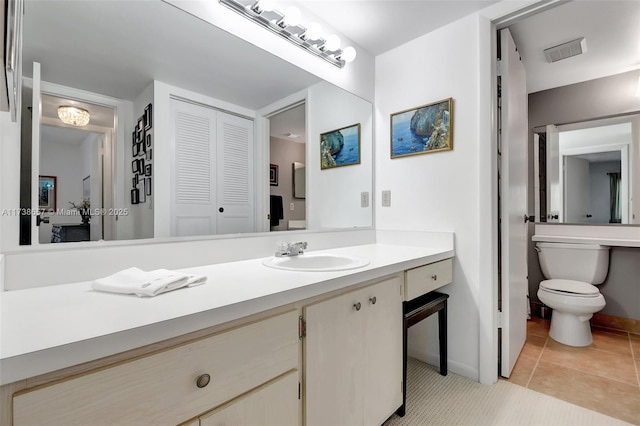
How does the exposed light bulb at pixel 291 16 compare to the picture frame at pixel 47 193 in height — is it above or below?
above

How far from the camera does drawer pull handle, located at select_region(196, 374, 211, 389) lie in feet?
2.28

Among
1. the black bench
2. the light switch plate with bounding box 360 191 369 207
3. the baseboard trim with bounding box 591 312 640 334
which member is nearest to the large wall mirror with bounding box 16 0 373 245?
the light switch plate with bounding box 360 191 369 207

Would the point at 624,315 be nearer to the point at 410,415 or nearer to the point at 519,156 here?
the point at 519,156

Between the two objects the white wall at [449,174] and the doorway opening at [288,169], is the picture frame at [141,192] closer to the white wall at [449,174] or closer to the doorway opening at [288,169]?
the doorway opening at [288,169]

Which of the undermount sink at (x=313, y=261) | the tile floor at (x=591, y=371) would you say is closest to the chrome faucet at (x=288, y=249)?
the undermount sink at (x=313, y=261)

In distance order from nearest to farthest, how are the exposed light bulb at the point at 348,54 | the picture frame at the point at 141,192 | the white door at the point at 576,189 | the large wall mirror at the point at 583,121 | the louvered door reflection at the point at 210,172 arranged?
1. the picture frame at the point at 141,192
2. the louvered door reflection at the point at 210,172
3. the exposed light bulb at the point at 348,54
4. the large wall mirror at the point at 583,121
5. the white door at the point at 576,189

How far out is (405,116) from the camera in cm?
202

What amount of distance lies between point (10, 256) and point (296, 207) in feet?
3.73

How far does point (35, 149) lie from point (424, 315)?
1.72 metres

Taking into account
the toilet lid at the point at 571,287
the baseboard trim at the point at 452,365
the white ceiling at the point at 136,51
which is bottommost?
the baseboard trim at the point at 452,365

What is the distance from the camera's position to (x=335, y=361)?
106 cm

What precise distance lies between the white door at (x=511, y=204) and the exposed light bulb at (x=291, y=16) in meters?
1.24

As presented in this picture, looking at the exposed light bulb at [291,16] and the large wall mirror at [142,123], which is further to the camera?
the exposed light bulb at [291,16]

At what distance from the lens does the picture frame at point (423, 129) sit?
1840 millimetres
